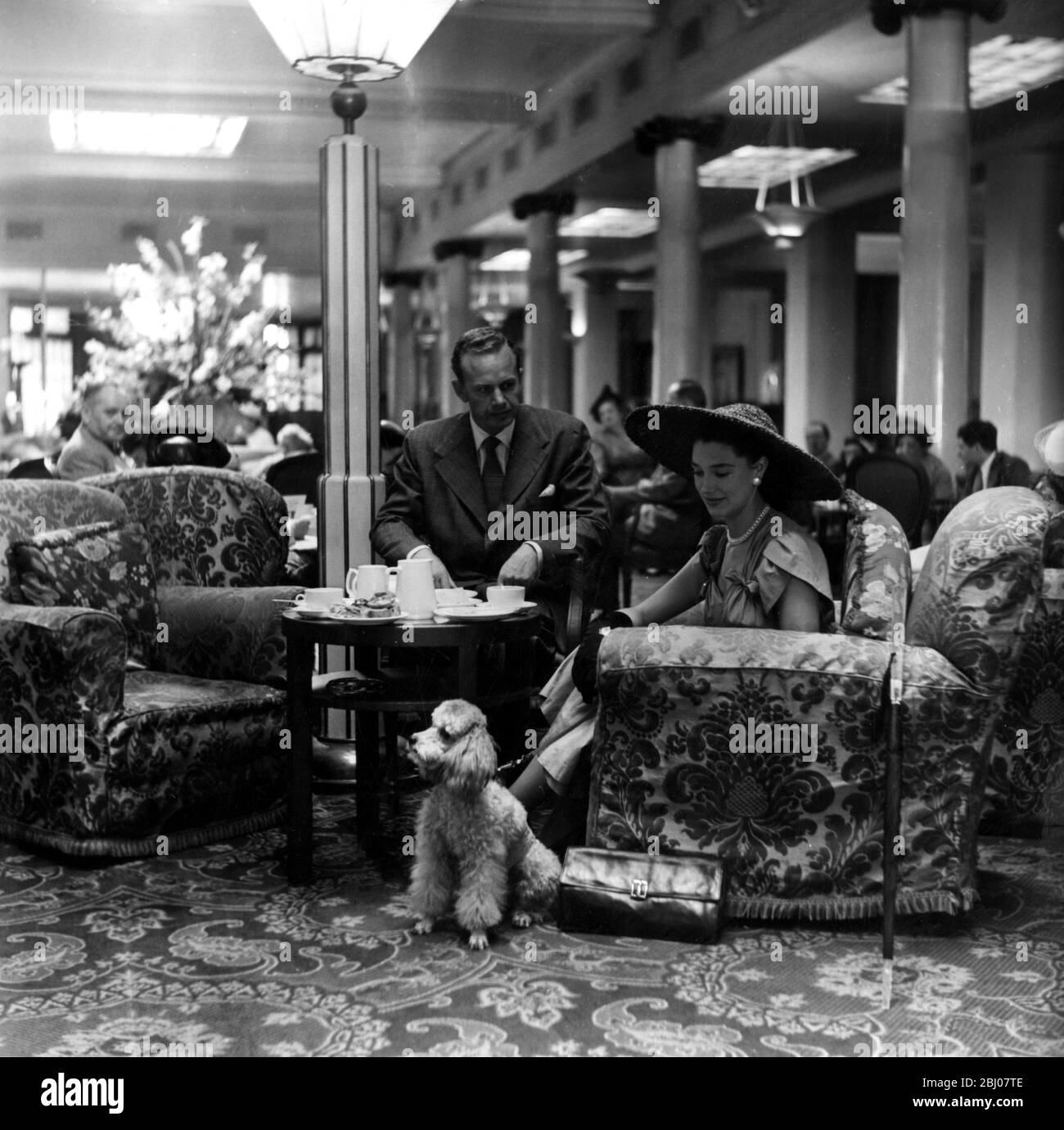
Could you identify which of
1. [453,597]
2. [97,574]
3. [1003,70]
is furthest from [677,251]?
[453,597]

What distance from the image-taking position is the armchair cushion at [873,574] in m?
3.34

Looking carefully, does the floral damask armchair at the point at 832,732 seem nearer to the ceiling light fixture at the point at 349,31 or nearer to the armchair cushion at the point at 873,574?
the armchair cushion at the point at 873,574

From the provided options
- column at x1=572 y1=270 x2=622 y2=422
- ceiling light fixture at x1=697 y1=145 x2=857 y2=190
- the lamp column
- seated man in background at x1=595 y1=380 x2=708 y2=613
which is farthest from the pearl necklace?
column at x1=572 y1=270 x2=622 y2=422

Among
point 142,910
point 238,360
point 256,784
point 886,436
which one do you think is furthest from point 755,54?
point 142,910

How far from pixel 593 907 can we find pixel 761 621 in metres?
0.80

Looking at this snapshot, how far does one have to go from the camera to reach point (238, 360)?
6965 millimetres

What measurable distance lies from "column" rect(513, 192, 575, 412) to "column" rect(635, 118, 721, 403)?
220 centimetres

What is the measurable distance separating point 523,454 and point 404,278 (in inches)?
682

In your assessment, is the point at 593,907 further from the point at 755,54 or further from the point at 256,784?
the point at 755,54

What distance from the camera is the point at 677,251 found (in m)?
13.4

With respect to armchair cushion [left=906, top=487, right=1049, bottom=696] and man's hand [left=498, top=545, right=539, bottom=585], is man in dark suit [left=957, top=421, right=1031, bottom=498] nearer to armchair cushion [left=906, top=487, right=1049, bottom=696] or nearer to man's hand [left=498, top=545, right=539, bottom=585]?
man's hand [left=498, top=545, right=539, bottom=585]

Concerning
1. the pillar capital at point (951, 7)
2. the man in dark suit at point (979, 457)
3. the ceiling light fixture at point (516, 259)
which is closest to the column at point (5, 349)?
the ceiling light fixture at point (516, 259)

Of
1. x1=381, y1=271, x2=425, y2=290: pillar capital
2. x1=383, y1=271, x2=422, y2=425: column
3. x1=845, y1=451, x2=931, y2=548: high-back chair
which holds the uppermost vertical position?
x1=381, y1=271, x2=425, y2=290: pillar capital

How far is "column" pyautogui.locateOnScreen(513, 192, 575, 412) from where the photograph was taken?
16.5 meters
